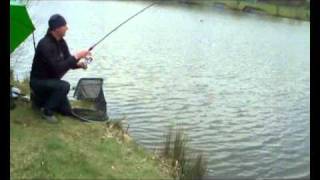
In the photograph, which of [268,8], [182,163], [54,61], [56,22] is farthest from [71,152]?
[268,8]

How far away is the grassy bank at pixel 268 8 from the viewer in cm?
5444

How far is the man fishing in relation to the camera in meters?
6.78

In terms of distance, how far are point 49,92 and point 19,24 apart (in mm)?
901

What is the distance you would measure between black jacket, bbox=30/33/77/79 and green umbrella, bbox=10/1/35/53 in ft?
0.80

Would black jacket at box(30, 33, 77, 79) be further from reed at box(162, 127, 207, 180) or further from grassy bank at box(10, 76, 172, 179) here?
reed at box(162, 127, 207, 180)

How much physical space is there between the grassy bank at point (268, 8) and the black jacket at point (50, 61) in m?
46.8

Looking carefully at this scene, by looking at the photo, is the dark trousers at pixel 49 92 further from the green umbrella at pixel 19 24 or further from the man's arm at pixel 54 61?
the green umbrella at pixel 19 24

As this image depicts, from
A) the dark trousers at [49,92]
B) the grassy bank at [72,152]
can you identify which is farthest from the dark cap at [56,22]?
the grassy bank at [72,152]

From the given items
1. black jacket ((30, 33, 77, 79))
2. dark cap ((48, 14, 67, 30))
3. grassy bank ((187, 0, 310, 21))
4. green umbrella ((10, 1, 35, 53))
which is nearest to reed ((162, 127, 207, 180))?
black jacket ((30, 33, 77, 79))

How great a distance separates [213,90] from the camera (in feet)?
50.5

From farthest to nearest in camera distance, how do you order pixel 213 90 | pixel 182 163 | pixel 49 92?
pixel 213 90, pixel 182 163, pixel 49 92

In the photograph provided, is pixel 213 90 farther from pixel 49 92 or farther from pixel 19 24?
pixel 19 24
